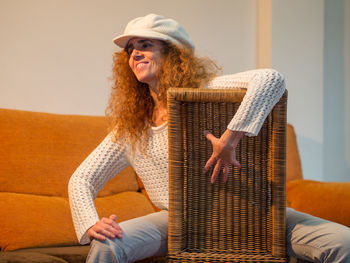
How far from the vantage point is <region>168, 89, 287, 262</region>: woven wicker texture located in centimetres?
119

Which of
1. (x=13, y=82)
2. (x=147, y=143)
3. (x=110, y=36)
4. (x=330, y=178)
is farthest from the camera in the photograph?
(x=330, y=178)

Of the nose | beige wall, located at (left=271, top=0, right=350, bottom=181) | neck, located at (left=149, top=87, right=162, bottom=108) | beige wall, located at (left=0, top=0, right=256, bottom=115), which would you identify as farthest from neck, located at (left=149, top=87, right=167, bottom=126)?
beige wall, located at (left=271, top=0, right=350, bottom=181)

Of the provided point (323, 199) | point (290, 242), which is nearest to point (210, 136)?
point (290, 242)

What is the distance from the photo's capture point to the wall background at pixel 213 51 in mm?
2451

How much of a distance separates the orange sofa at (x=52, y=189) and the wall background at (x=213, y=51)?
0.35 meters

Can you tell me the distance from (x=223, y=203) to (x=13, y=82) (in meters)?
1.60

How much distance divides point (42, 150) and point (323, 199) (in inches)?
51.7

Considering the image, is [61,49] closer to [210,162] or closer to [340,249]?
[210,162]

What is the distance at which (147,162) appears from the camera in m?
1.57

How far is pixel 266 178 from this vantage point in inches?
47.6

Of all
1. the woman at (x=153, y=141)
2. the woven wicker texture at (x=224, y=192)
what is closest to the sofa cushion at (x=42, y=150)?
the woman at (x=153, y=141)

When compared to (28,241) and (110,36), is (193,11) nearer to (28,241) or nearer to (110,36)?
(110,36)

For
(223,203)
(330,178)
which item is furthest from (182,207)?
(330,178)

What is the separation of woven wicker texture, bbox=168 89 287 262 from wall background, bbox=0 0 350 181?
148cm
